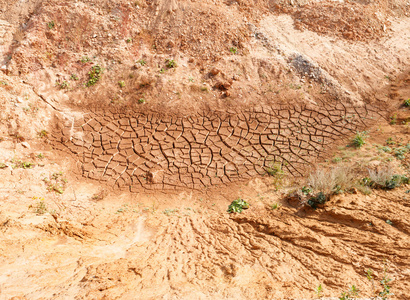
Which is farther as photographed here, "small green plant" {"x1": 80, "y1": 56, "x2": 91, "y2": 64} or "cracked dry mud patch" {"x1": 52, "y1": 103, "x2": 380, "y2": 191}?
"small green plant" {"x1": 80, "y1": 56, "x2": 91, "y2": 64}

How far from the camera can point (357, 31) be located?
335 inches

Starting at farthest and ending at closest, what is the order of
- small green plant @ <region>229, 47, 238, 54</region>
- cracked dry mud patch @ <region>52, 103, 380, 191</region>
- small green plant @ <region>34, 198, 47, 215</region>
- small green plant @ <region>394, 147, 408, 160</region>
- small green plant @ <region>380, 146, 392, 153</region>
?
1. small green plant @ <region>229, 47, 238, 54</region>
2. cracked dry mud patch @ <region>52, 103, 380, 191</region>
3. small green plant @ <region>380, 146, 392, 153</region>
4. small green plant @ <region>394, 147, 408, 160</region>
5. small green plant @ <region>34, 198, 47, 215</region>

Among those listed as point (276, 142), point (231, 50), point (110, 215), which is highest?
point (231, 50)

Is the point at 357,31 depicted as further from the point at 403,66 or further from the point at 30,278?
the point at 30,278

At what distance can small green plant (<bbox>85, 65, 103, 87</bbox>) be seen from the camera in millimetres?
7520

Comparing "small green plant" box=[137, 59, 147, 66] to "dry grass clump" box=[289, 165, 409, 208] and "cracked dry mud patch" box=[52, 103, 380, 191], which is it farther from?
"dry grass clump" box=[289, 165, 409, 208]

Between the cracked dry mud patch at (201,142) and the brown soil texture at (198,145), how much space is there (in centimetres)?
3

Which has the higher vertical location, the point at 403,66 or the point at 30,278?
the point at 403,66

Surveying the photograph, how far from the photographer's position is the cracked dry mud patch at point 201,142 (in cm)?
596

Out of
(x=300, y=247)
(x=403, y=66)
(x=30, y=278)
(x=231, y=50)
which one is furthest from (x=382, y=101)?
(x=30, y=278)

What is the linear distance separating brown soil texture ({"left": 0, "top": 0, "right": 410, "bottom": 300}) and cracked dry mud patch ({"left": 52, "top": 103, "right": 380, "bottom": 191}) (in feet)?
0.11

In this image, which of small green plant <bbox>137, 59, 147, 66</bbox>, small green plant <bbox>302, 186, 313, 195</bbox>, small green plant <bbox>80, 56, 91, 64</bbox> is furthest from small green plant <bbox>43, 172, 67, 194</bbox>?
small green plant <bbox>302, 186, 313, 195</bbox>

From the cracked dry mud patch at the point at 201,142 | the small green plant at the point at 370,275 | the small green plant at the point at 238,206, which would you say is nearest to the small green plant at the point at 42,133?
the cracked dry mud patch at the point at 201,142

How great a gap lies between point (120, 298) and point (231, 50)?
6442 mm
